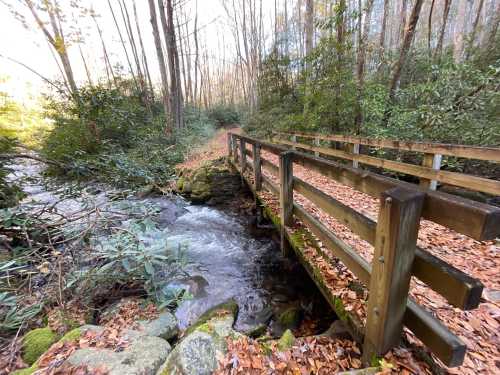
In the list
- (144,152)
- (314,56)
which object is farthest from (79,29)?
(314,56)

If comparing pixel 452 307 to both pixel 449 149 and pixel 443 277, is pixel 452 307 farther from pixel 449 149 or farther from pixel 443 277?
pixel 449 149

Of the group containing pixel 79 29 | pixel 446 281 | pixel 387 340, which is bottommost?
pixel 387 340

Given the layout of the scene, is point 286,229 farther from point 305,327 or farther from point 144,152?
point 144,152

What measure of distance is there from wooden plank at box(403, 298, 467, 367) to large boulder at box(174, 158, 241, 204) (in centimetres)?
660

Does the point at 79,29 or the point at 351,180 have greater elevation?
the point at 79,29

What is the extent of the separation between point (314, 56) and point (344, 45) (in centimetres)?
89

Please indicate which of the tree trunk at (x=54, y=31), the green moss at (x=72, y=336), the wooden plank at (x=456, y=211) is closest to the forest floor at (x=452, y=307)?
the wooden plank at (x=456, y=211)

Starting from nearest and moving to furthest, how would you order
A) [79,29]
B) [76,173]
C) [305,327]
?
[305,327], [76,173], [79,29]

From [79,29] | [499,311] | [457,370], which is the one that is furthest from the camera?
[79,29]

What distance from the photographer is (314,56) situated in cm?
718

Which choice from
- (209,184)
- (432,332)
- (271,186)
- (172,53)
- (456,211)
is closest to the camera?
(456,211)

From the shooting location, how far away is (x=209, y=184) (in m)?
8.20

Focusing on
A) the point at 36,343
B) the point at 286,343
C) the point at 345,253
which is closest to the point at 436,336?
the point at 345,253

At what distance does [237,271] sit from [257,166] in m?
2.25
